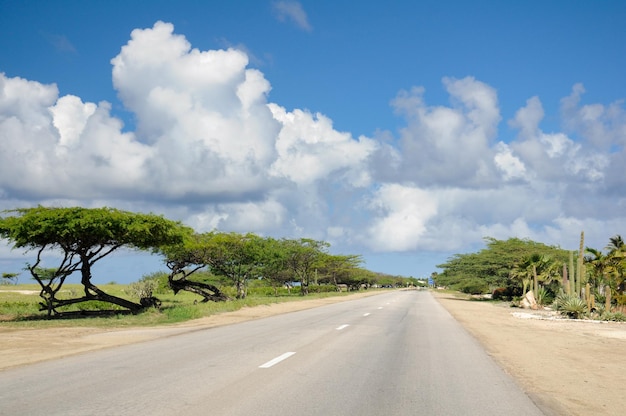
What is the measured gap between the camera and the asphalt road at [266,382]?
667 cm

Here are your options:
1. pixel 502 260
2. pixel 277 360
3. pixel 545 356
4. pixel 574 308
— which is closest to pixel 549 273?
pixel 502 260

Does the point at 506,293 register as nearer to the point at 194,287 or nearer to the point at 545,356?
the point at 194,287

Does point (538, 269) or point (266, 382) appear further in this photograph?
point (538, 269)

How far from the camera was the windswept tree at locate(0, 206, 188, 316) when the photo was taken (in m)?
22.6

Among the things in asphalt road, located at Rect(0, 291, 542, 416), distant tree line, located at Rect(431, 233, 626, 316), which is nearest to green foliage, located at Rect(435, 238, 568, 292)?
distant tree line, located at Rect(431, 233, 626, 316)

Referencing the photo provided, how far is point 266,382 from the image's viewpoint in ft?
27.0

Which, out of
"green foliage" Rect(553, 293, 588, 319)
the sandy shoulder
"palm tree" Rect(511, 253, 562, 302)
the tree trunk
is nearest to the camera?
the sandy shoulder

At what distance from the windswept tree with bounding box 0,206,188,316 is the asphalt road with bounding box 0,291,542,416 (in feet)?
36.6

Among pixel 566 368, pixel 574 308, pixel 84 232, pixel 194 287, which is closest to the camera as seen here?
pixel 566 368

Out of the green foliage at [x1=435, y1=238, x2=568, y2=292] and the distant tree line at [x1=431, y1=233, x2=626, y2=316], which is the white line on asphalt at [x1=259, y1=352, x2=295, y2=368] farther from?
the green foliage at [x1=435, y1=238, x2=568, y2=292]

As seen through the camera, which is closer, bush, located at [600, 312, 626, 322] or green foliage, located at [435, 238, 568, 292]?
bush, located at [600, 312, 626, 322]

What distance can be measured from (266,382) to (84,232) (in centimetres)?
1819

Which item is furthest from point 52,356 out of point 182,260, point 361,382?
point 182,260

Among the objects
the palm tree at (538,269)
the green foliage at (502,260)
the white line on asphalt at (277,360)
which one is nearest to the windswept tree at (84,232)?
the white line on asphalt at (277,360)
